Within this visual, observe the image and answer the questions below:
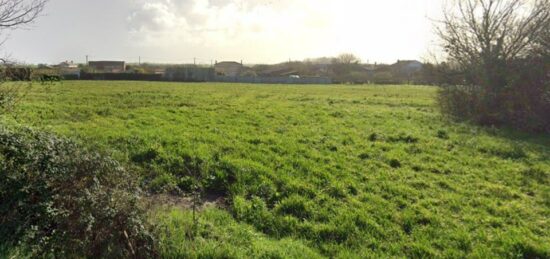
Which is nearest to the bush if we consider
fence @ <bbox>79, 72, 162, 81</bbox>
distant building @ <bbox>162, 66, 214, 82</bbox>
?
fence @ <bbox>79, 72, 162, 81</bbox>

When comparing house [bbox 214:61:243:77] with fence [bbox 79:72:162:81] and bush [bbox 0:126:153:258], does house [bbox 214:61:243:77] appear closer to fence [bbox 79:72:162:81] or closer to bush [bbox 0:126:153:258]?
fence [bbox 79:72:162:81]

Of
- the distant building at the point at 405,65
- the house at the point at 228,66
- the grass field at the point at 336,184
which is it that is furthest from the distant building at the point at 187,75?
the distant building at the point at 405,65

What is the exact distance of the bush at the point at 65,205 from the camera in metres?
3.74

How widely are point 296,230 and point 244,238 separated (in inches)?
28.1

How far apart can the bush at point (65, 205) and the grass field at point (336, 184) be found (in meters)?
0.40

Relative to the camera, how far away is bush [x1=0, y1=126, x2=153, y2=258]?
374 cm

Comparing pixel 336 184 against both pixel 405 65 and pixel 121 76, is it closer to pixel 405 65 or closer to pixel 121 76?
pixel 121 76

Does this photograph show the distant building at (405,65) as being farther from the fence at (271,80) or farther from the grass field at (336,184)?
the grass field at (336,184)

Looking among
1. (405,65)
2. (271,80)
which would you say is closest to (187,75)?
(271,80)

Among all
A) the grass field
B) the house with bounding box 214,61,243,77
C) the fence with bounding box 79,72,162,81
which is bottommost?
the grass field

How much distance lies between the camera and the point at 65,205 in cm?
404

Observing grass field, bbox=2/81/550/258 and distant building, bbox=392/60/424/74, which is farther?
distant building, bbox=392/60/424/74

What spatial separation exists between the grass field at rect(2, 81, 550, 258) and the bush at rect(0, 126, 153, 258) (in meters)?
0.40

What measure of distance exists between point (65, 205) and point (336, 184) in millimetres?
3878
